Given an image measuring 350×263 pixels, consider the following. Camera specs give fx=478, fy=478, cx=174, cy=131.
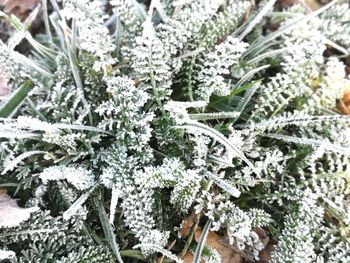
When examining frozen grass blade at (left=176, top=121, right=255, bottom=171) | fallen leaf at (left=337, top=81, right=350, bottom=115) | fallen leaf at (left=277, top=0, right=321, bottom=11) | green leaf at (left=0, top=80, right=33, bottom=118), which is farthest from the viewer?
fallen leaf at (left=277, top=0, right=321, bottom=11)

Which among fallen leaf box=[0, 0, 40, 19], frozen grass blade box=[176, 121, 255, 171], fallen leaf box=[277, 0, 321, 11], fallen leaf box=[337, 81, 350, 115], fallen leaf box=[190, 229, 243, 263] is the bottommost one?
fallen leaf box=[190, 229, 243, 263]

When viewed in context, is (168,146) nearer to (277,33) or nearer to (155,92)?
(155,92)

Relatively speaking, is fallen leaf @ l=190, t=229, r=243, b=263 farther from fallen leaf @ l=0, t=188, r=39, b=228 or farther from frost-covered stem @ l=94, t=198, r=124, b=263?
fallen leaf @ l=0, t=188, r=39, b=228

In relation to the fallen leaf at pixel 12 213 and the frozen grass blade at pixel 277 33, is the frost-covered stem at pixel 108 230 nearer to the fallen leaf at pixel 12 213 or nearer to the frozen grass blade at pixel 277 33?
the fallen leaf at pixel 12 213

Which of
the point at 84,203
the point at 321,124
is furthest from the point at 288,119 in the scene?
the point at 84,203

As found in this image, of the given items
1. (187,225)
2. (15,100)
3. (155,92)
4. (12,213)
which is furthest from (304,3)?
(12,213)

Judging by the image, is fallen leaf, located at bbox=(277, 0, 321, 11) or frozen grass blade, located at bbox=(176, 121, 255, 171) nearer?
frozen grass blade, located at bbox=(176, 121, 255, 171)

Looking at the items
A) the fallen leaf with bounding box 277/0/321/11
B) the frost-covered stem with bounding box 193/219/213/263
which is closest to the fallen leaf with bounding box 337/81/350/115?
the fallen leaf with bounding box 277/0/321/11
